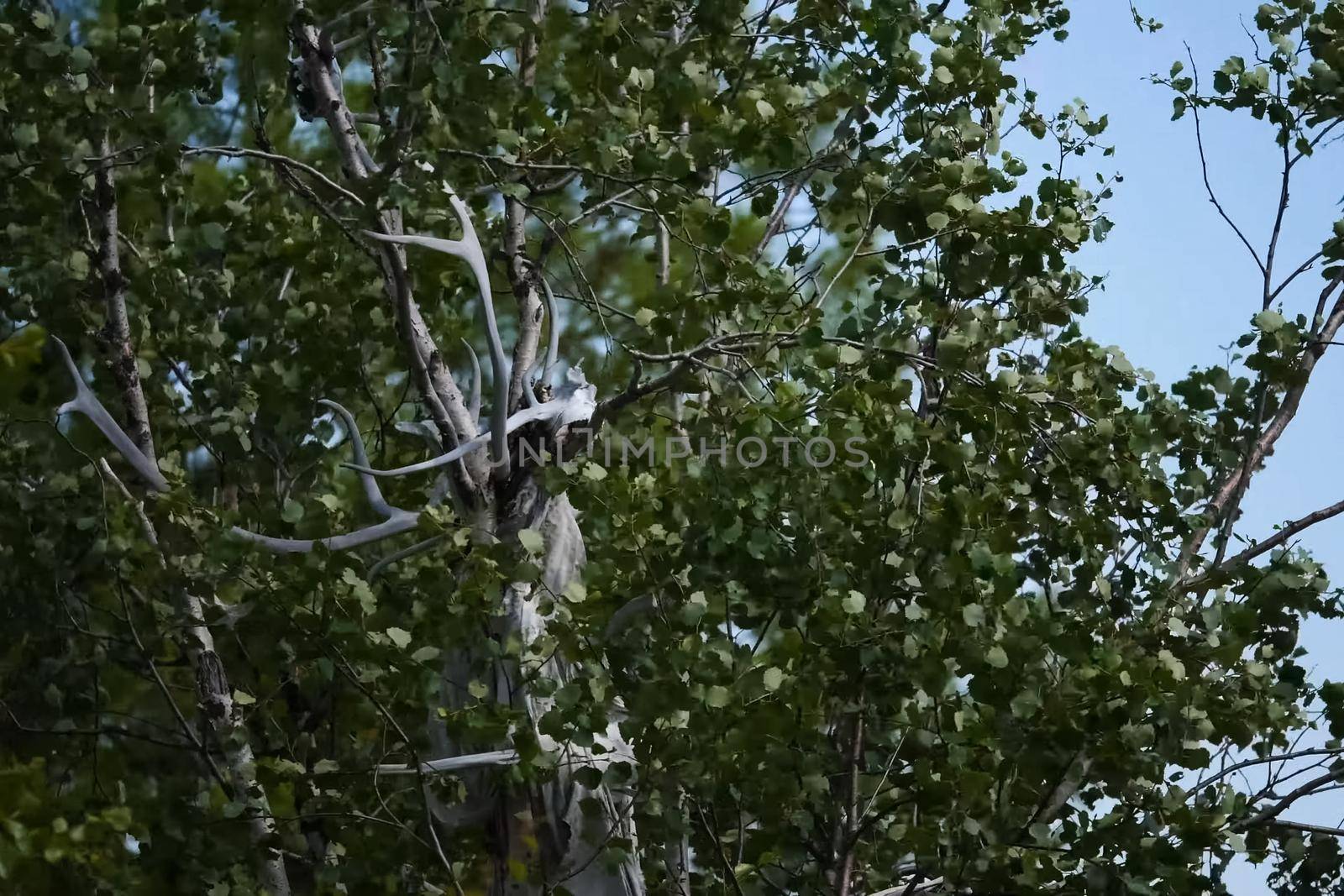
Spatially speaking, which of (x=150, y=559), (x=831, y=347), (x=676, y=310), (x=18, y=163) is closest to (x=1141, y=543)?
(x=831, y=347)

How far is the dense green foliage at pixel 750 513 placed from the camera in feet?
16.9

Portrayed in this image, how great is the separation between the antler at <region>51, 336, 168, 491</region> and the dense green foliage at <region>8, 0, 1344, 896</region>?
13 centimetres

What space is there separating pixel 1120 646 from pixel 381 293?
3.91 metres

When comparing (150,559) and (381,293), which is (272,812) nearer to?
(150,559)

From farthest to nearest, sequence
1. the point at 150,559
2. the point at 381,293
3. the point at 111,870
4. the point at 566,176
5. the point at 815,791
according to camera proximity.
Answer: the point at 381,293 → the point at 150,559 → the point at 566,176 → the point at 815,791 → the point at 111,870

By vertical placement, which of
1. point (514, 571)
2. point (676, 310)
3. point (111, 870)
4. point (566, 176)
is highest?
point (566, 176)

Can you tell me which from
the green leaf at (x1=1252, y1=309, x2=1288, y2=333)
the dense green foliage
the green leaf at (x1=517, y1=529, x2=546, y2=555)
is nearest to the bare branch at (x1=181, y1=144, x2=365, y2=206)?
the dense green foliage

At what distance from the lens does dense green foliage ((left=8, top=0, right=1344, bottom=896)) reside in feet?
16.9

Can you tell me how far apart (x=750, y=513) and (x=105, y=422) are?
8.82ft

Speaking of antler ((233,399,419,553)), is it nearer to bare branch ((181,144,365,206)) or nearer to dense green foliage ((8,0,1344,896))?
dense green foliage ((8,0,1344,896))

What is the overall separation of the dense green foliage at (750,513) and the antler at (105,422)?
0.13m

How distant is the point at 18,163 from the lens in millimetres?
6848

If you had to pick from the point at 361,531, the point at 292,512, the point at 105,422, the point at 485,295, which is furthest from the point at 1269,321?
the point at 105,422

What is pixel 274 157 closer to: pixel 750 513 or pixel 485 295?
pixel 485 295
